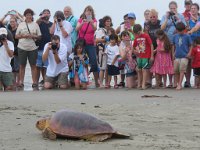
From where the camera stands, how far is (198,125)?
20.0ft

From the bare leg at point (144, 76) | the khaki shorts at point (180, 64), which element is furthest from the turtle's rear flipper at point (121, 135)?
the khaki shorts at point (180, 64)

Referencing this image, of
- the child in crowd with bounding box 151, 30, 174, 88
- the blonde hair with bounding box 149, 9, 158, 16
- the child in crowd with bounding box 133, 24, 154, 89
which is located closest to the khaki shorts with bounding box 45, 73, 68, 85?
the child in crowd with bounding box 133, 24, 154, 89

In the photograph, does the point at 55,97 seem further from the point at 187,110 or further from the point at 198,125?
the point at 198,125

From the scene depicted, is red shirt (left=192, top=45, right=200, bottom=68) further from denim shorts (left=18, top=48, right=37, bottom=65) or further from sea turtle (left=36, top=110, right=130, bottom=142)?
sea turtle (left=36, top=110, right=130, bottom=142)

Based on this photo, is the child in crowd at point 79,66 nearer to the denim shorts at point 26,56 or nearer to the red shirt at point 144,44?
the denim shorts at point 26,56

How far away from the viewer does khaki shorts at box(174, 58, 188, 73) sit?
38.0ft

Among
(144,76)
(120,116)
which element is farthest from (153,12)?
(120,116)

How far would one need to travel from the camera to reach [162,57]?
11898 millimetres

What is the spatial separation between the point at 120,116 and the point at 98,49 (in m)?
6.07

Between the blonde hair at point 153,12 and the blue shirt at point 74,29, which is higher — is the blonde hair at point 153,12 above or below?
above

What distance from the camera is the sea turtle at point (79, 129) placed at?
500 cm

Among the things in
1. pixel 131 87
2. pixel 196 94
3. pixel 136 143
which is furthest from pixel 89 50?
pixel 136 143

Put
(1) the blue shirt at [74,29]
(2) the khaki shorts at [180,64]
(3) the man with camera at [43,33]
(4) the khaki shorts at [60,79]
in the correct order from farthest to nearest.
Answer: (1) the blue shirt at [74,29]
(3) the man with camera at [43,33]
(4) the khaki shorts at [60,79]
(2) the khaki shorts at [180,64]

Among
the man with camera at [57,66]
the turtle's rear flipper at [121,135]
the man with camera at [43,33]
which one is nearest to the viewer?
the turtle's rear flipper at [121,135]
